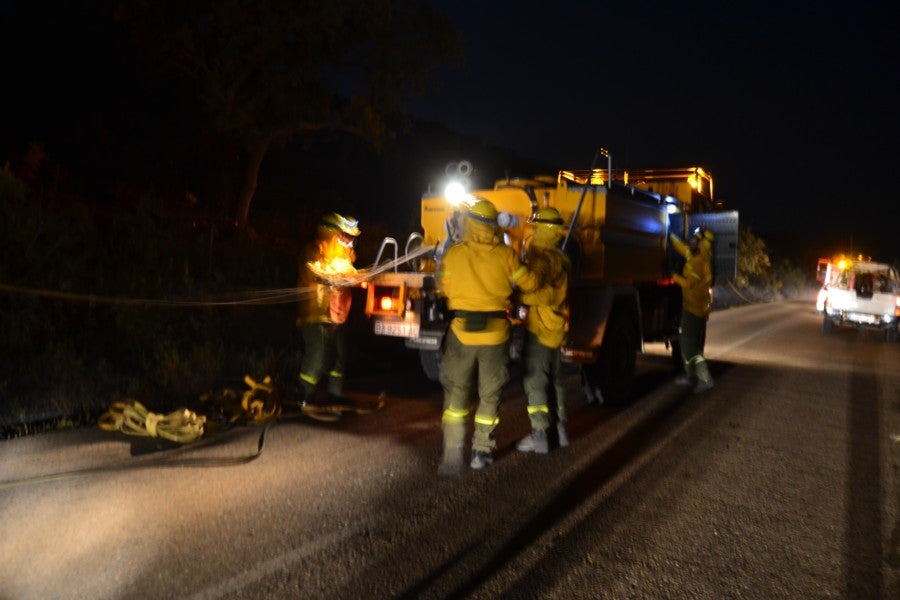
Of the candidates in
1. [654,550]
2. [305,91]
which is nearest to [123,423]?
[654,550]

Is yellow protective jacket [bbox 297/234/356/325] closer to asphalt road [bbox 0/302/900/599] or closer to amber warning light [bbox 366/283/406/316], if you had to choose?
amber warning light [bbox 366/283/406/316]

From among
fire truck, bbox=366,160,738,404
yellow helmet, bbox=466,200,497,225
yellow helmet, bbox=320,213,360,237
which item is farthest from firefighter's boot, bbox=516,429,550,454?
yellow helmet, bbox=320,213,360,237

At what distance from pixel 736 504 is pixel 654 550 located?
1129mm

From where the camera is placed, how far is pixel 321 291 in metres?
7.16

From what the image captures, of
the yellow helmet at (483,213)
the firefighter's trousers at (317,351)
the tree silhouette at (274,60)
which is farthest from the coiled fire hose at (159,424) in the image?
the tree silhouette at (274,60)

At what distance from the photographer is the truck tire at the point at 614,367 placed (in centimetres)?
816

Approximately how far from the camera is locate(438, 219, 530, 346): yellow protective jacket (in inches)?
217

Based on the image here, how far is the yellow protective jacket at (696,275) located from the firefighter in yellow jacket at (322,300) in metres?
4.35

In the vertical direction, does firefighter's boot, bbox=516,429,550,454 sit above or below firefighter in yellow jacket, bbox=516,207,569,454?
below

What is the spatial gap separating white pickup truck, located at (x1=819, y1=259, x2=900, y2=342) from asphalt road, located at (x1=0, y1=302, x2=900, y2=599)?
1135 centimetres

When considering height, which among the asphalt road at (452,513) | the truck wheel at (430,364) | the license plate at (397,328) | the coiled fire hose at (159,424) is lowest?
the asphalt road at (452,513)

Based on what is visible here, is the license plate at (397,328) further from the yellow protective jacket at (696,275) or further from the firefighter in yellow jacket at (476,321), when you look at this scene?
the yellow protective jacket at (696,275)

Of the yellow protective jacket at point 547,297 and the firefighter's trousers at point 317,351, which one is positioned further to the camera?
the firefighter's trousers at point 317,351

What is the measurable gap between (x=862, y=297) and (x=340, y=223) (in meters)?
15.1
